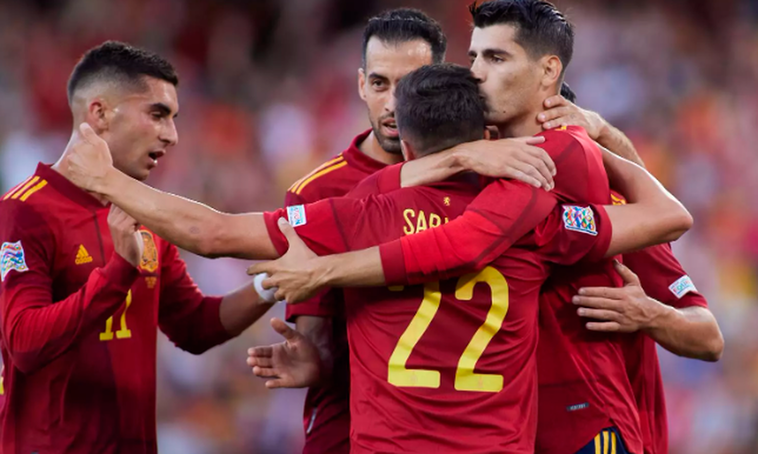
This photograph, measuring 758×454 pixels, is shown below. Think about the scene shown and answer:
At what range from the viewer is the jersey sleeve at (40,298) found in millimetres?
4242

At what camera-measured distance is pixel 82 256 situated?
459cm

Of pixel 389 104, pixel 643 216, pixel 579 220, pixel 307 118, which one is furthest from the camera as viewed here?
pixel 307 118

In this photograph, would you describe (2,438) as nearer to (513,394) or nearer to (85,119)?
(85,119)

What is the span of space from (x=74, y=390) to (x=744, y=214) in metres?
7.94

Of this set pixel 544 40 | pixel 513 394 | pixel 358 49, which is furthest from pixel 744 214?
pixel 513 394

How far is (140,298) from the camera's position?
15.6 feet

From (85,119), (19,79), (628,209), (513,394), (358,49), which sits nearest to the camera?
(513,394)

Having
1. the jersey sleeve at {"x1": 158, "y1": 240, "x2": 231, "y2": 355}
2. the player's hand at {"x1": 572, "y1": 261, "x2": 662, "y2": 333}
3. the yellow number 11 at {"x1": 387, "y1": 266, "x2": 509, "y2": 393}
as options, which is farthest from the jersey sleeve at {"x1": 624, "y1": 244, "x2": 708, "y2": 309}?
the jersey sleeve at {"x1": 158, "y1": 240, "x2": 231, "y2": 355}

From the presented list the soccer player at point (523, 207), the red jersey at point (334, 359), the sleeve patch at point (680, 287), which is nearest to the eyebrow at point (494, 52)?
the soccer player at point (523, 207)

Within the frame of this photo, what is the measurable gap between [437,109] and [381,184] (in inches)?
14.0

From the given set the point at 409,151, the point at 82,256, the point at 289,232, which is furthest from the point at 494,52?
the point at 82,256

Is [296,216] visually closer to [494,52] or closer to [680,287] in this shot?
[494,52]

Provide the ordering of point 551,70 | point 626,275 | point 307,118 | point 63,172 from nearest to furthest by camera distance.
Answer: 1. point 626,275
2. point 551,70
3. point 63,172
4. point 307,118

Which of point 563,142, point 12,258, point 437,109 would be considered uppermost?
point 437,109
